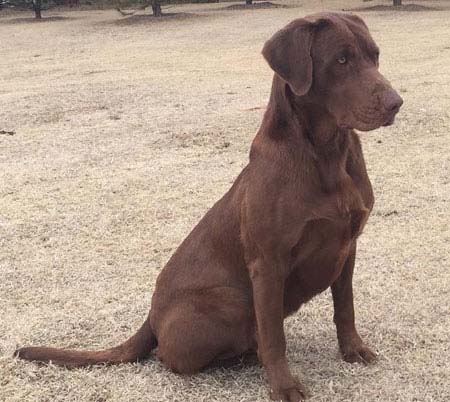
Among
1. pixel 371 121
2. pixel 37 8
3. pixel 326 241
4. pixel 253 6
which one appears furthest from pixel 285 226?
pixel 37 8

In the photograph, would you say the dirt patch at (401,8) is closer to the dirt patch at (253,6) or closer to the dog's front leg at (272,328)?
the dirt patch at (253,6)

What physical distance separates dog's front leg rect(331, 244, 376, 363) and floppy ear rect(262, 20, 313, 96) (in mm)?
974

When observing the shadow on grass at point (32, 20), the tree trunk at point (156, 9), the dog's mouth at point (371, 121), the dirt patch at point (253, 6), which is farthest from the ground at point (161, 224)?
the dirt patch at point (253, 6)

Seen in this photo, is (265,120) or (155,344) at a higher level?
(265,120)

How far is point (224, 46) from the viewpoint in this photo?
1769cm

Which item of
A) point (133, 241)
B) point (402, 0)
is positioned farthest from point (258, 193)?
point (402, 0)

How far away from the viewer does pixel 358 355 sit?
11.3 ft

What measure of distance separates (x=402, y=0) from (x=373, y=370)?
25864 mm

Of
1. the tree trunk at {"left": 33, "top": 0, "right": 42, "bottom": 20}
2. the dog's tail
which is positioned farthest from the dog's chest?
the tree trunk at {"left": 33, "top": 0, "right": 42, "bottom": 20}

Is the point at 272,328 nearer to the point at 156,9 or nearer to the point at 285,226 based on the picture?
the point at 285,226

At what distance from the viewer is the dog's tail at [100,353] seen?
3.40 m

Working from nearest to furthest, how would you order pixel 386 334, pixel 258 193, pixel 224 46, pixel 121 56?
pixel 258 193, pixel 386 334, pixel 121 56, pixel 224 46

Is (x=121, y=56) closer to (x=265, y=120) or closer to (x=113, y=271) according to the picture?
(x=113, y=271)

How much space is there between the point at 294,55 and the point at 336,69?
0.15 meters
